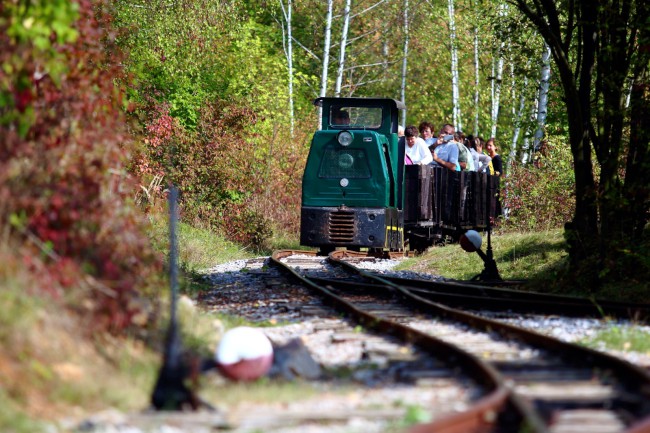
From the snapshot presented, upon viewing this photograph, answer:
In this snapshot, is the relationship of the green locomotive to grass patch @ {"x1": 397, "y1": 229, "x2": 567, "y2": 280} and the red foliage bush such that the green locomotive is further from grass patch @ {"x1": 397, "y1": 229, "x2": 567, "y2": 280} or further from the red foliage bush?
the red foliage bush

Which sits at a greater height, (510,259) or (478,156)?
A: (478,156)

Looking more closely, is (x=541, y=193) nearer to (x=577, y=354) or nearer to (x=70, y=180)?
(x=577, y=354)

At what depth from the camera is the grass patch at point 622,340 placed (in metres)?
9.14

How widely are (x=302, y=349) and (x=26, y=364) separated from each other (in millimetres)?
2420

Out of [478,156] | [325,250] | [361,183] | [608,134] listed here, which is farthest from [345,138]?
→ [608,134]

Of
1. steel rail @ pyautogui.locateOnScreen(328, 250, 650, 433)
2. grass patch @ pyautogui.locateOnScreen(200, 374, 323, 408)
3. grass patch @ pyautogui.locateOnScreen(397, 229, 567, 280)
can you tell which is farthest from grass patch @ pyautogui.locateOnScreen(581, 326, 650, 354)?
grass patch @ pyautogui.locateOnScreen(397, 229, 567, 280)

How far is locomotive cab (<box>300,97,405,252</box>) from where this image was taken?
68.5 feet

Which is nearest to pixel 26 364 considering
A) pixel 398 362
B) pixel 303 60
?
pixel 398 362

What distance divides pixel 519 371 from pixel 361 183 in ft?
44.8

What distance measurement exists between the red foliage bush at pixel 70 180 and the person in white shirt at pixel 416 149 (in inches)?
502

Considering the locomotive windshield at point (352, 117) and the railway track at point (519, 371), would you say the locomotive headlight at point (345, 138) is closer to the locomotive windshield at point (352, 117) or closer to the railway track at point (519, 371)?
the locomotive windshield at point (352, 117)

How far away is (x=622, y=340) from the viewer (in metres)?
9.46

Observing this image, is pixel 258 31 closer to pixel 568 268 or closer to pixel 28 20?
pixel 568 268

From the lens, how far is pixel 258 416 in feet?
20.2
